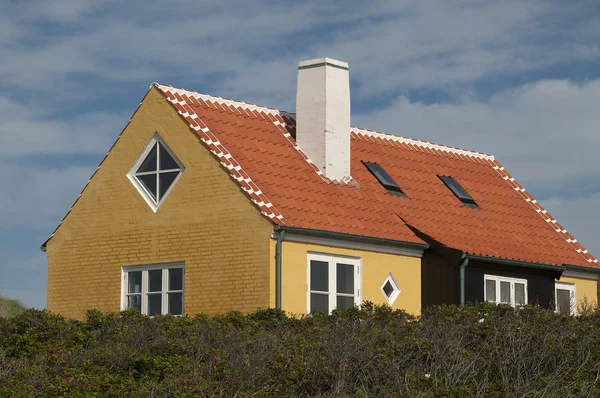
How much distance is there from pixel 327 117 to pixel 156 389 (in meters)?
12.4

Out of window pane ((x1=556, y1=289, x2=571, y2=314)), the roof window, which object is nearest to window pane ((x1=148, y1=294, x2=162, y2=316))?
the roof window

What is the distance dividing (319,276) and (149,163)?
482cm

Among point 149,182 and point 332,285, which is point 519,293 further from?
point 149,182

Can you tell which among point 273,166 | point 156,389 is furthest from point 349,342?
point 273,166

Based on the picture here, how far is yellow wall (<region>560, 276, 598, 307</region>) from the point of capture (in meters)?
31.2

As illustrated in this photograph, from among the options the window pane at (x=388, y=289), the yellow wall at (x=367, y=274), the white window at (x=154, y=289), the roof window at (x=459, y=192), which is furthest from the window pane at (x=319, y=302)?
the roof window at (x=459, y=192)

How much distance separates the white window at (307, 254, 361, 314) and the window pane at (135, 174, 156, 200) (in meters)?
4.08

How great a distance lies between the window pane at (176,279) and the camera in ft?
85.0

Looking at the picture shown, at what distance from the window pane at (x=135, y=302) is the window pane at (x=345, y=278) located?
445cm

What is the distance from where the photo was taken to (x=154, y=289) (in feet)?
86.5

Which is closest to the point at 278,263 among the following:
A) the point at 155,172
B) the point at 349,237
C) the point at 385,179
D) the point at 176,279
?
the point at 349,237

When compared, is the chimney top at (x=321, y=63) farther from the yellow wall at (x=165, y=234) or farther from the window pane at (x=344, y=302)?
the window pane at (x=344, y=302)

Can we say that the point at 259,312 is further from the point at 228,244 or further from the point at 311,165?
the point at 311,165

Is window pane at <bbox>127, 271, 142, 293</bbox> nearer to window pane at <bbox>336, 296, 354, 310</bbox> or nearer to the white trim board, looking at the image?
the white trim board
